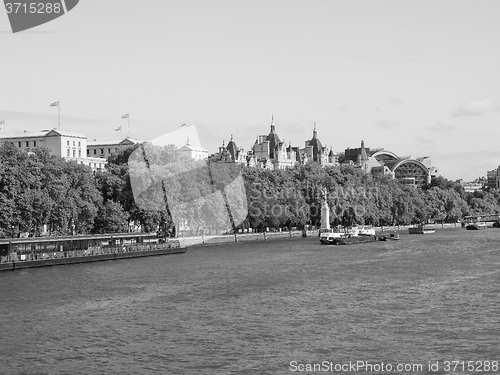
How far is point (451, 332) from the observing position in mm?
34562

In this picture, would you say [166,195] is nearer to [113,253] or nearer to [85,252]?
[113,253]

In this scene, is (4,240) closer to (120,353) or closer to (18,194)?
(18,194)

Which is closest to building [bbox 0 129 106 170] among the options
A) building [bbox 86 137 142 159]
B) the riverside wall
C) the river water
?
building [bbox 86 137 142 159]

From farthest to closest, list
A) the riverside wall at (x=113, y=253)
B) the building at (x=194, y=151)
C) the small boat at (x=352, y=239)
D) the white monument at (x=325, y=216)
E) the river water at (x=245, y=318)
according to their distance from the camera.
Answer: the building at (x=194, y=151)
the white monument at (x=325, y=216)
the small boat at (x=352, y=239)
the riverside wall at (x=113, y=253)
the river water at (x=245, y=318)

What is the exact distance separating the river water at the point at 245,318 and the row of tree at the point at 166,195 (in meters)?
12.5

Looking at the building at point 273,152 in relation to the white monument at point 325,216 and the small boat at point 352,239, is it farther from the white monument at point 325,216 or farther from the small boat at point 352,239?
the small boat at point 352,239

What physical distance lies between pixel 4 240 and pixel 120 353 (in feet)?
116

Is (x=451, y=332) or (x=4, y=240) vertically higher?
(x=4, y=240)

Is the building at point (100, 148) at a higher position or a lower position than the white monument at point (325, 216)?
higher

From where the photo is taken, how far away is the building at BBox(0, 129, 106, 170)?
13662cm

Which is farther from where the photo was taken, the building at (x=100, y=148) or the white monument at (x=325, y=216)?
the building at (x=100, y=148)

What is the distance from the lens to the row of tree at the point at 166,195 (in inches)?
2886

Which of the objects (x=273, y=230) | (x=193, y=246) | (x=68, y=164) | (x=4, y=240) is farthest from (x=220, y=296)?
(x=273, y=230)

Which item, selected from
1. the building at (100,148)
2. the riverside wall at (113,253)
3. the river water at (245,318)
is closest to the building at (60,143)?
the building at (100,148)
